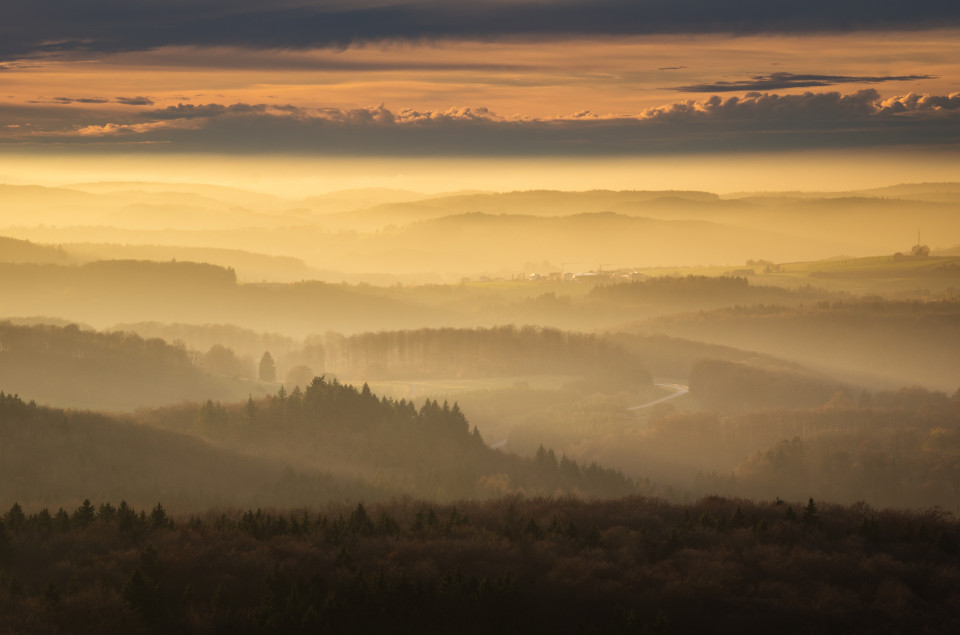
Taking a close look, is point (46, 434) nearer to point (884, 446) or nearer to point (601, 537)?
point (601, 537)

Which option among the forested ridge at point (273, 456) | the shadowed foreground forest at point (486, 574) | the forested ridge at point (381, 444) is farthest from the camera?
the forested ridge at point (381, 444)

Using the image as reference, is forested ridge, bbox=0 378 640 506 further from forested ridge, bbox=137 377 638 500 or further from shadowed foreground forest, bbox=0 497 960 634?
shadowed foreground forest, bbox=0 497 960 634

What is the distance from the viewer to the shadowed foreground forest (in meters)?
57.9

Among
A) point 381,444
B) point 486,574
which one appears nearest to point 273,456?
point 381,444

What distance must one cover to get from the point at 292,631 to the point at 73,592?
16.5 meters

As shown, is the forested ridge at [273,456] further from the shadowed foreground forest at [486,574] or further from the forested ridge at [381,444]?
the shadowed foreground forest at [486,574]

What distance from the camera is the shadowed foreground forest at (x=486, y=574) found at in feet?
190

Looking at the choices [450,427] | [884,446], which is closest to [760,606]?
[450,427]

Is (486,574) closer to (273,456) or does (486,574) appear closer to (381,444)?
(273,456)

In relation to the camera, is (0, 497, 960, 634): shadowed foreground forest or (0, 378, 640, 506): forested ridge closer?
(0, 497, 960, 634): shadowed foreground forest

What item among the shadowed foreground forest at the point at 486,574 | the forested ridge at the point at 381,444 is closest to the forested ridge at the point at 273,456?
the forested ridge at the point at 381,444

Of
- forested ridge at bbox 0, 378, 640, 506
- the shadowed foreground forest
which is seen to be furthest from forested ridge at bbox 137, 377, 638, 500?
the shadowed foreground forest

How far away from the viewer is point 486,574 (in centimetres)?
6644

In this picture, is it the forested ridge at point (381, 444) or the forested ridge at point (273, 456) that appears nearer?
the forested ridge at point (273, 456)
